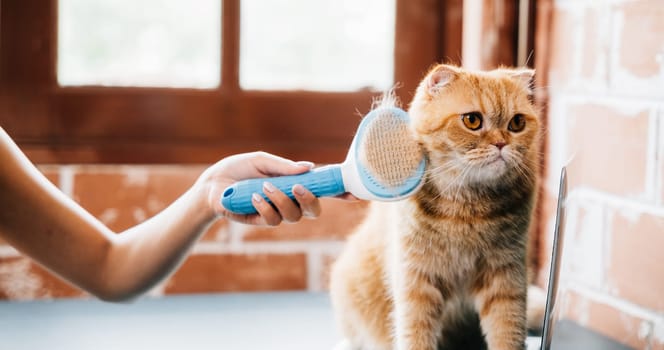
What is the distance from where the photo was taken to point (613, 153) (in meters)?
1.00

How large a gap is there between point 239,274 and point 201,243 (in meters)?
0.09

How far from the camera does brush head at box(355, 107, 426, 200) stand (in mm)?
606

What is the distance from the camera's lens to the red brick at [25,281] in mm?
1223

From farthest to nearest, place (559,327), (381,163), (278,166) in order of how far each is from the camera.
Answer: (559,327)
(278,166)
(381,163)

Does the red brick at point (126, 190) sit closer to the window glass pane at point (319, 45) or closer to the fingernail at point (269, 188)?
the window glass pane at point (319, 45)

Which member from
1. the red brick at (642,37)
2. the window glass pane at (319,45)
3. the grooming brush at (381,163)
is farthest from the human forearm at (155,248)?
the red brick at (642,37)

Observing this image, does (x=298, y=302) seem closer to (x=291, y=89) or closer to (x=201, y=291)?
(x=201, y=291)

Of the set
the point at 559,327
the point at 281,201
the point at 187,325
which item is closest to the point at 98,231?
the point at 187,325

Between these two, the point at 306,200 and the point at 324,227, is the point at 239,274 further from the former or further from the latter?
the point at 306,200

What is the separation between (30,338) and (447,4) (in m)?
0.86

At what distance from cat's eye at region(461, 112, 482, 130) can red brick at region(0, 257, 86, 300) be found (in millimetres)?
862

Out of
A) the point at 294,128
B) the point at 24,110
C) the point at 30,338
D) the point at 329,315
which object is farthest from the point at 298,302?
the point at 24,110

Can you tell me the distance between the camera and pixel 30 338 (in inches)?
40.0

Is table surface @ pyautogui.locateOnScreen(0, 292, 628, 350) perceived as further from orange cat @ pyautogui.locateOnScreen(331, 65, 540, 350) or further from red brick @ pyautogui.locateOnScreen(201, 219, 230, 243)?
orange cat @ pyautogui.locateOnScreen(331, 65, 540, 350)
